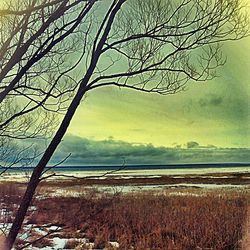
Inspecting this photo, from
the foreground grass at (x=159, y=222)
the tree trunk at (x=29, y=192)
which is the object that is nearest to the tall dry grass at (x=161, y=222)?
the foreground grass at (x=159, y=222)

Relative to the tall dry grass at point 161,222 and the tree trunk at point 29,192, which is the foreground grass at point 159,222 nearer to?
the tall dry grass at point 161,222

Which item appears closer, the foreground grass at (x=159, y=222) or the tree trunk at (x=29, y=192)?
the tree trunk at (x=29, y=192)

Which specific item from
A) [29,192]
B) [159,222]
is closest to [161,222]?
[159,222]

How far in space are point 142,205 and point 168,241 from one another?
240cm

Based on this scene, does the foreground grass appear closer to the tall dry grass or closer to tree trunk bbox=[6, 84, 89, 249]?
the tall dry grass

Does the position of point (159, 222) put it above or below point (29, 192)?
below

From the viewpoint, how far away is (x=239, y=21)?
1.75 metres

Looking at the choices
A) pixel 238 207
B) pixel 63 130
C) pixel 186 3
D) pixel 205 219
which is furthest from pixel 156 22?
pixel 238 207

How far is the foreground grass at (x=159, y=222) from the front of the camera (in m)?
5.83

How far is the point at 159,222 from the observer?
6770 mm

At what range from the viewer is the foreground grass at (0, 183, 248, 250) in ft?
19.1

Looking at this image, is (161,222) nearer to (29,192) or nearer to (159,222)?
(159,222)

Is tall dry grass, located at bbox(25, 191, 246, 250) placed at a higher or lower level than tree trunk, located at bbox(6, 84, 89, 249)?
lower

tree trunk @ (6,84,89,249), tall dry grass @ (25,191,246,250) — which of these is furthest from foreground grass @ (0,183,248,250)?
tree trunk @ (6,84,89,249)
